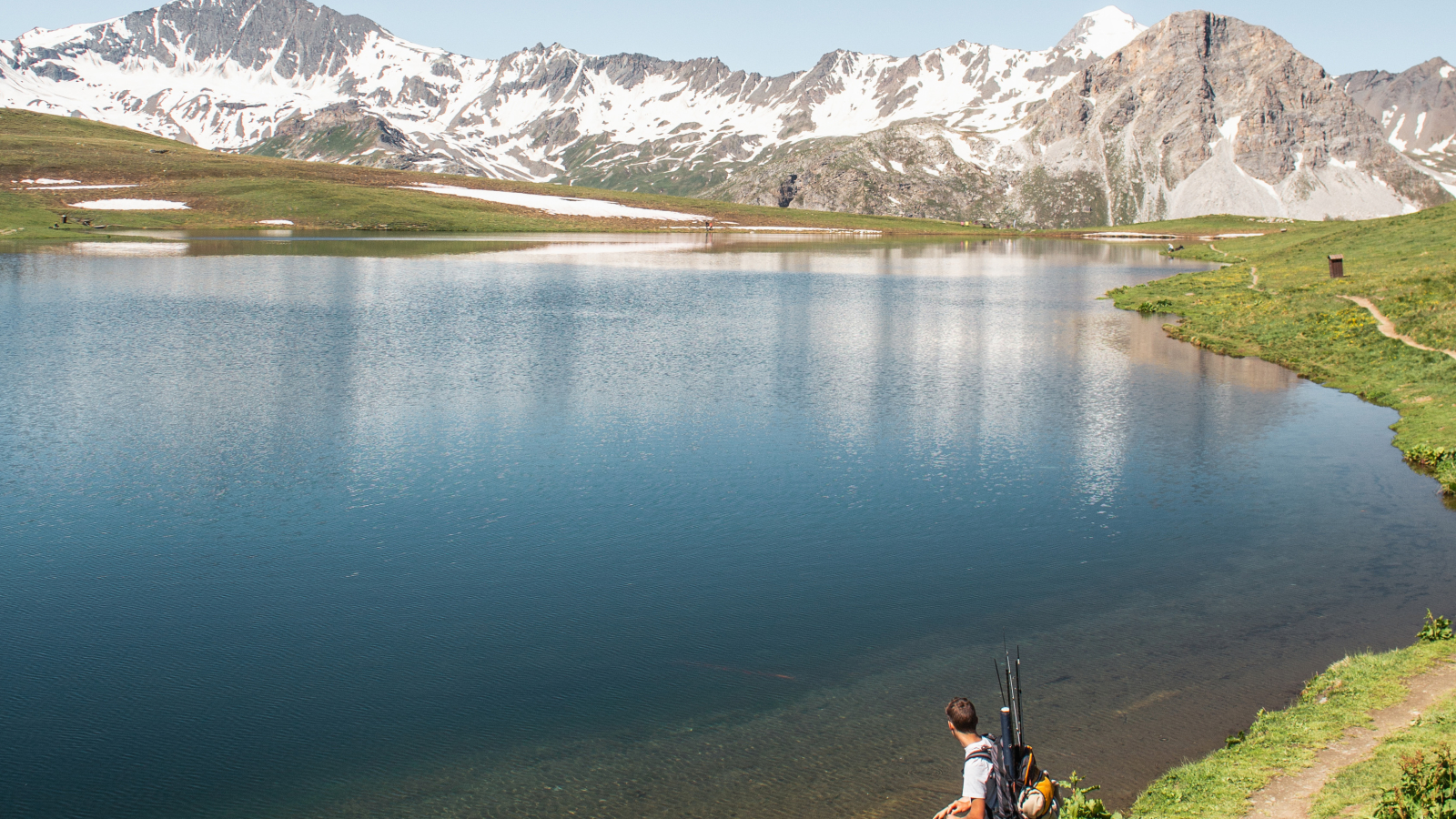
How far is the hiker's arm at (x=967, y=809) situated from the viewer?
9422mm

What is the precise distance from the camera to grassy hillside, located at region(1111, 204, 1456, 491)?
3562 cm

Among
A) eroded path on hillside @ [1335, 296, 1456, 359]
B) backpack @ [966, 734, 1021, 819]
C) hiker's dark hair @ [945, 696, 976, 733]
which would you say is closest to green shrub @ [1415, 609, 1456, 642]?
backpack @ [966, 734, 1021, 819]

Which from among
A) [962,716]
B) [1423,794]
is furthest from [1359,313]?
[962,716]

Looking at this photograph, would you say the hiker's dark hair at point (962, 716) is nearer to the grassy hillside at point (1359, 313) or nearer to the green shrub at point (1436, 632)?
the green shrub at point (1436, 632)

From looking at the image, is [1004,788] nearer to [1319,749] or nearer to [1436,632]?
[1319,749]

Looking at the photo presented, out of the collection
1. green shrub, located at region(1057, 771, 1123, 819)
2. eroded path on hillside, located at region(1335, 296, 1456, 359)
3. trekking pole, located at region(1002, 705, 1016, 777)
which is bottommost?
green shrub, located at region(1057, 771, 1123, 819)

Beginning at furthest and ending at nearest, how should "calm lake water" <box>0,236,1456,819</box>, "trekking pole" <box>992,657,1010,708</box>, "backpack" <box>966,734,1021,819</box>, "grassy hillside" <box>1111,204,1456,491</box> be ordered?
"grassy hillside" <box>1111,204,1456,491</box> < "calm lake water" <box>0,236,1456,819</box> < "trekking pole" <box>992,657,1010,708</box> < "backpack" <box>966,734,1021,819</box>

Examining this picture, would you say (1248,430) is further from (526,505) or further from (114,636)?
(114,636)

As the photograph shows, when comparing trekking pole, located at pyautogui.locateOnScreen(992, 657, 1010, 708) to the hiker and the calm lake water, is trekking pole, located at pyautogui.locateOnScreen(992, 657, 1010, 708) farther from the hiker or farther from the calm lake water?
the hiker

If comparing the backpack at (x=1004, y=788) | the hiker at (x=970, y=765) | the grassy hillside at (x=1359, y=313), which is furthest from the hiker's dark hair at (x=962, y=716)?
the grassy hillside at (x=1359, y=313)

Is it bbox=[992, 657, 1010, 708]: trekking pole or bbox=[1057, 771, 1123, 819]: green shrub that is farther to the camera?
bbox=[992, 657, 1010, 708]: trekking pole

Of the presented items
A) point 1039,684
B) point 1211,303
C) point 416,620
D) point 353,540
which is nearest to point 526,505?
point 353,540

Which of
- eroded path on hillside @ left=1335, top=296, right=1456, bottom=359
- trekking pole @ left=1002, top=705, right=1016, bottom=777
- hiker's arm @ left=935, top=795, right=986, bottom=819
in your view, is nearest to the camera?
hiker's arm @ left=935, top=795, right=986, bottom=819

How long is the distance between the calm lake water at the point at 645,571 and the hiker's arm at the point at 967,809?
2.60m
